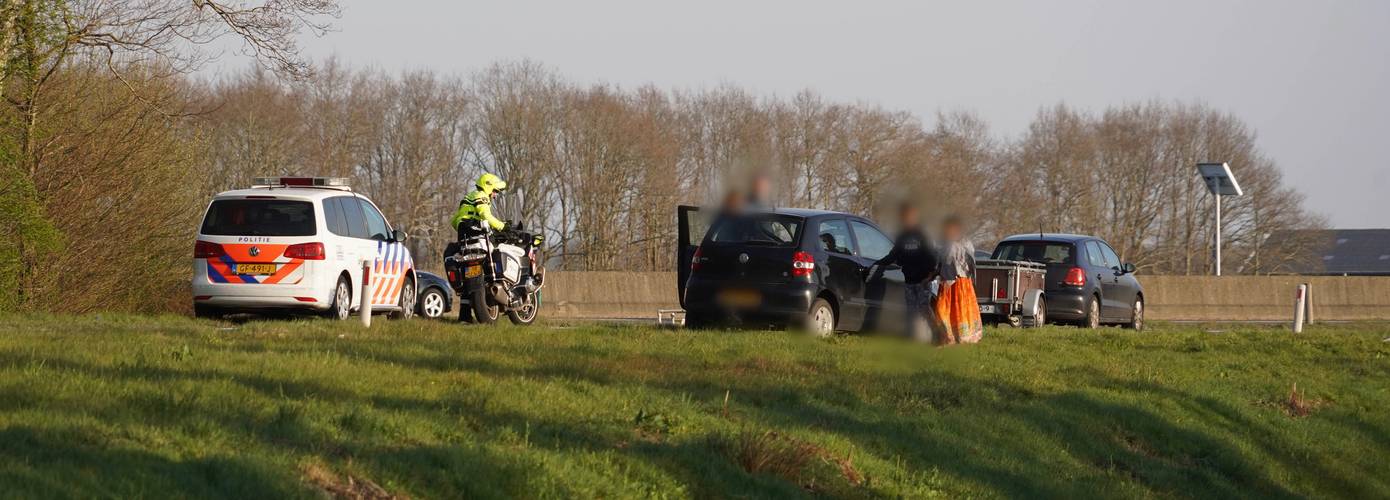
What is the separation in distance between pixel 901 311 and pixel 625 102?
47.8 meters

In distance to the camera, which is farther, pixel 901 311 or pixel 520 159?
pixel 520 159

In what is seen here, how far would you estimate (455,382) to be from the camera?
10.5 m

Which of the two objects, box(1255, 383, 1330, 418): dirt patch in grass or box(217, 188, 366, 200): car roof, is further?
box(217, 188, 366, 200): car roof

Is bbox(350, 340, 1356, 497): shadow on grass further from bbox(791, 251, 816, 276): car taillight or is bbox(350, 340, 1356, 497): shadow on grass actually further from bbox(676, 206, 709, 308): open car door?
bbox(676, 206, 709, 308): open car door

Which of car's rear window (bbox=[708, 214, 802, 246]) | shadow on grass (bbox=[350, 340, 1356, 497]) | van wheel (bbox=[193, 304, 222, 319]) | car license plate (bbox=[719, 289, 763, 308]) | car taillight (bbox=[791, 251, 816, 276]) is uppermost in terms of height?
Answer: car's rear window (bbox=[708, 214, 802, 246])

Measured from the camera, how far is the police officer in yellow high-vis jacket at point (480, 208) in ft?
58.5

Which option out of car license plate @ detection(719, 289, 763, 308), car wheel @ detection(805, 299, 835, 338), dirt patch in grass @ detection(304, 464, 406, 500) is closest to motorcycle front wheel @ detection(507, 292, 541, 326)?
car license plate @ detection(719, 289, 763, 308)

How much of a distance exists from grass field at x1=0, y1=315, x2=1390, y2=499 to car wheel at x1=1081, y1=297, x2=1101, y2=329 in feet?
15.9

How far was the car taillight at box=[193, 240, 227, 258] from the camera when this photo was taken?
17547 mm

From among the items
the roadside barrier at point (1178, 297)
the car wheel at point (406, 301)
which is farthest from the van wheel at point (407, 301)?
the roadside barrier at point (1178, 297)

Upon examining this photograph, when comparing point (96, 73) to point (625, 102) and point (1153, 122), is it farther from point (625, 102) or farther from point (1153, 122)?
point (1153, 122)

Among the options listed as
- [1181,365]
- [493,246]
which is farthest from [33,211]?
[1181,365]

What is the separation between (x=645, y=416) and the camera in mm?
9883

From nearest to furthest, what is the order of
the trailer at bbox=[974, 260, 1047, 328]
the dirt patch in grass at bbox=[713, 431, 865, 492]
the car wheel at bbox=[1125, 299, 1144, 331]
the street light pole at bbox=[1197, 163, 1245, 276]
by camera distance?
the dirt patch in grass at bbox=[713, 431, 865, 492] < the trailer at bbox=[974, 260, 1047, 328] < the car wheel at bbox=[1125, 299, 1144, 331] < the street light pole at bbox=[1197, 163, 1245, 276]
